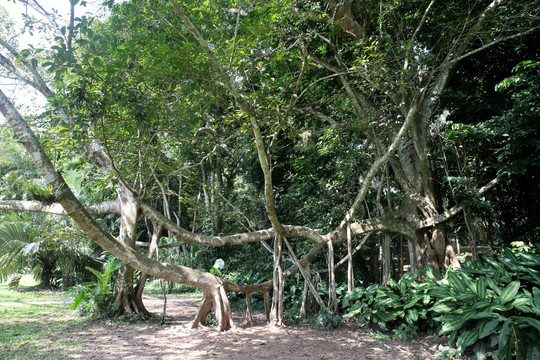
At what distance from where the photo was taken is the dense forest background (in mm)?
5410

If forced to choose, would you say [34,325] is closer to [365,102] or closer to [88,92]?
[88,92]

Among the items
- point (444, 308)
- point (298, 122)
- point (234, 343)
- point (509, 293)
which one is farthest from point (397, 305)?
point (298, 122)

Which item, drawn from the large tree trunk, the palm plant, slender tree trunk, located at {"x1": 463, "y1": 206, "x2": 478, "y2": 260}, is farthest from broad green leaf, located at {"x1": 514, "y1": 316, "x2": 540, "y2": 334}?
the palm plant

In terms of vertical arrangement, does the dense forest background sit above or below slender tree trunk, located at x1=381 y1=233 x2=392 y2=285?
above

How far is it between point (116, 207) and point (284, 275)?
14.1ft

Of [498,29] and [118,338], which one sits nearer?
[118,338]

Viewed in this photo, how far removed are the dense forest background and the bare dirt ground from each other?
0.54 m

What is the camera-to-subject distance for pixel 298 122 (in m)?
9.82

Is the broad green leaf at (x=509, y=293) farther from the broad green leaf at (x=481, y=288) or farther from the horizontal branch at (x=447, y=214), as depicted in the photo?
the horizontal branch at (x=447, y=214)

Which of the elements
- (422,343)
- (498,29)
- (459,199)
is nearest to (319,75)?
(498,29)

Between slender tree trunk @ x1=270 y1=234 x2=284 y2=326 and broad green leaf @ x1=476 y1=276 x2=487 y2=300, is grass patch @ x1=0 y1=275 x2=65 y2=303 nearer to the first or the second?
slender tree trunk @ x1=270 y1=234 x2=284 y2=326

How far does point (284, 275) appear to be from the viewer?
293 inches

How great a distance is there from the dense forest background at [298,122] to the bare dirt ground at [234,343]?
54 centimetres

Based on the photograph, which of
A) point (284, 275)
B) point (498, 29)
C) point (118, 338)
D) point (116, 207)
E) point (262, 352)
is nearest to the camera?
point (262, 352)
